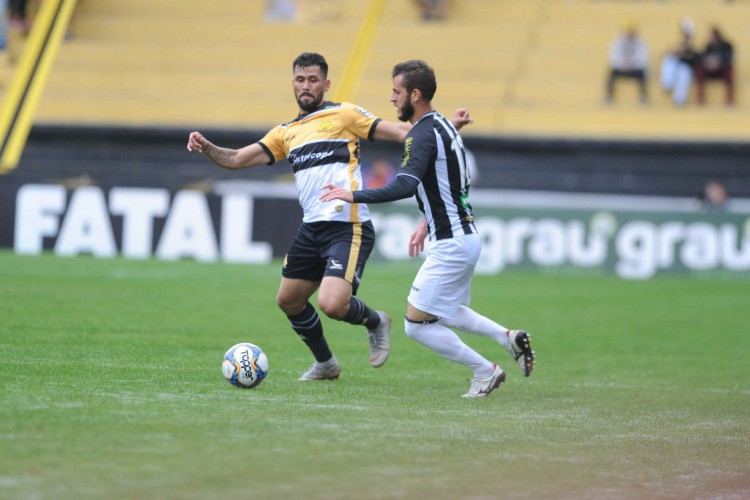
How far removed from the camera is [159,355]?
32.7 ft

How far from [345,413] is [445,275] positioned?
4.94 feet

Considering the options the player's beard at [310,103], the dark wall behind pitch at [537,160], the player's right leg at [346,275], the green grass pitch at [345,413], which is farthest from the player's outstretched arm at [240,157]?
the dark wall behind pitch at [537,160]

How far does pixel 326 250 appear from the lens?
906 centimetres

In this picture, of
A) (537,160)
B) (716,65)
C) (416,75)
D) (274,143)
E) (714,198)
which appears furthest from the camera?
(716,65)

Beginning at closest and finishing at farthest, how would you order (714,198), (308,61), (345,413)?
(345,413) < (308,61) < (714,198)

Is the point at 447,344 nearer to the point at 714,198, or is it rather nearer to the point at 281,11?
the point at 714,198

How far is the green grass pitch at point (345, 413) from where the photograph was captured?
5555 mm

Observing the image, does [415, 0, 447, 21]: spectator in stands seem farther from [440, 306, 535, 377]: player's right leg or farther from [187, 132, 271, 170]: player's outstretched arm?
[440, 306, 535, 377]: player's right leg

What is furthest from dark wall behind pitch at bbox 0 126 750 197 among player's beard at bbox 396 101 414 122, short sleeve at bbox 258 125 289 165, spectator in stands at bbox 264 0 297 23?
player's beard at bbox 396 101 414 122

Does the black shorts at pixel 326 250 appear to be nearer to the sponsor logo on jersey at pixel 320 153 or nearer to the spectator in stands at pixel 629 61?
the sponsor logo on jersey at pixel 320 153

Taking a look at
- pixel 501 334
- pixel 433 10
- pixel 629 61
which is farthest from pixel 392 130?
pixel 433 10

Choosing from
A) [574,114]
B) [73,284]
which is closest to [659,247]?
[574,114]

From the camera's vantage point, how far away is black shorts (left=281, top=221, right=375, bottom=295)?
897cm

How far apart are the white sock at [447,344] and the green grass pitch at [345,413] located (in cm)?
25
